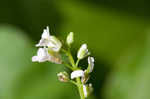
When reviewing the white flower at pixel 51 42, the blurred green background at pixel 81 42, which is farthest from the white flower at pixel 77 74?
the blurred green background at pixel 81 42

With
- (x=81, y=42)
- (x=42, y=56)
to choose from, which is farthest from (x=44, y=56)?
(x=81, y=42)

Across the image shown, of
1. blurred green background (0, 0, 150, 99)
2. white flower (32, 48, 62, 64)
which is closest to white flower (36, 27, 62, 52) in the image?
white flower (32, 48, 62, 64)

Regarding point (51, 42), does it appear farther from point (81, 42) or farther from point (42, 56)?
point (81, 42)

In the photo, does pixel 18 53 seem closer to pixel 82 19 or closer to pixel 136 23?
pixel 82 19

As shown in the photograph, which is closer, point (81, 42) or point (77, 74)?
point (77, 74)

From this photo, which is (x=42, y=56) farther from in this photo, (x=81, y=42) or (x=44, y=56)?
(x=81, y=42)

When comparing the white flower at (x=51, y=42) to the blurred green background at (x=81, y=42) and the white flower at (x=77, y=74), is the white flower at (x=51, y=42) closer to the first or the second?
the white flower at (x=77, y=74)

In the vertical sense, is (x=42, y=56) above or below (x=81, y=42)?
below

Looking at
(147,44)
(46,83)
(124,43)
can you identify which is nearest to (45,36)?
(46,83)

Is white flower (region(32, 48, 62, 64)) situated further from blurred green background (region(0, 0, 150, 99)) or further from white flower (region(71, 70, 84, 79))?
blurred green background (region(0, 0, 150, 99))
